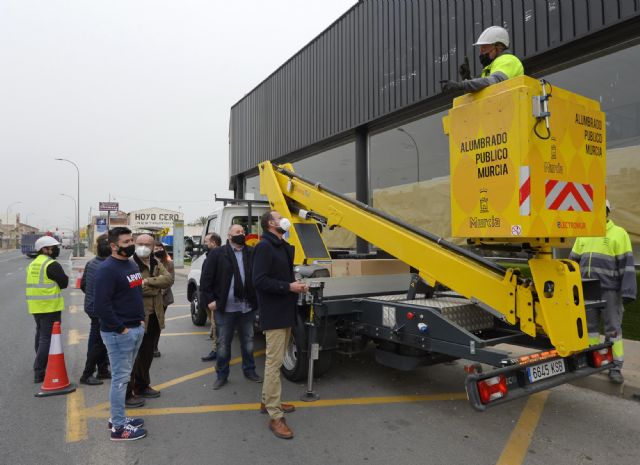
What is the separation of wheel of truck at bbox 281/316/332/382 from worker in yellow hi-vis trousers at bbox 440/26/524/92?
116 inches

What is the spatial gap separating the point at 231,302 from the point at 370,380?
1.91 m

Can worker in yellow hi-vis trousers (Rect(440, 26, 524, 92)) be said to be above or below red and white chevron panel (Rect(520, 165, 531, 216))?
→ above

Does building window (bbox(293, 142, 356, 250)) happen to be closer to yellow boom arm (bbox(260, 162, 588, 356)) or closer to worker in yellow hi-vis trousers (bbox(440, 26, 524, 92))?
yellow boom arm (bbox(260, 162, 588, 356))

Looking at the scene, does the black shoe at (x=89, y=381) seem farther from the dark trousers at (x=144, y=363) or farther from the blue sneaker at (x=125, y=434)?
the blue sneaker at (x=125, y=434)

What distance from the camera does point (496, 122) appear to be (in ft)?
11.2

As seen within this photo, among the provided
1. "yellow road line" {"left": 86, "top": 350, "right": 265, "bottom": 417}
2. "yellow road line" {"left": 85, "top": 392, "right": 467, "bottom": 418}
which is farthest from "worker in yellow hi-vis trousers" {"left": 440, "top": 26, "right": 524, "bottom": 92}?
"yellow road line" {"left": 86, "top": 350, "right": 265, "bottom": 417}

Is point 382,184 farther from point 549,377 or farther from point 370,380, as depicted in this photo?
point 549,377

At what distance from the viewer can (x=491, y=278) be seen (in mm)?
3805

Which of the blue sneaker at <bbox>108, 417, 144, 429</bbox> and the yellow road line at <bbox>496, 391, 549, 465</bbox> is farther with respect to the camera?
the blue sneaker at <bbox>108, 417, 144, 429</bbox>

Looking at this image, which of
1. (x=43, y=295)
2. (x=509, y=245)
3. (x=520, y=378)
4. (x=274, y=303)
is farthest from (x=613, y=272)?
(x=43, y=295)

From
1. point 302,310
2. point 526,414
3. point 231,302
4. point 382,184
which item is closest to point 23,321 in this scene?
point 231,302

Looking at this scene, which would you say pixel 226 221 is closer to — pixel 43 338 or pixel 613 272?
pixel 43 338

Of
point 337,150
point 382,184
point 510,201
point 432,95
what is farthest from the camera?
point 337,150

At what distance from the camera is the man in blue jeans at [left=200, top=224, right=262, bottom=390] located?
5129mm
